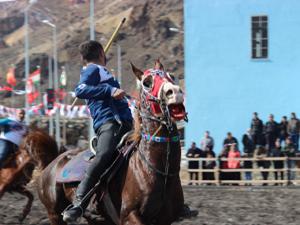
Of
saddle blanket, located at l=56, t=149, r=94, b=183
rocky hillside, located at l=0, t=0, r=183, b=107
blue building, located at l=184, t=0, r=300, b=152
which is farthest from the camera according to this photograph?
rocky hillside, located at l=0, t=0, r=183, b=107

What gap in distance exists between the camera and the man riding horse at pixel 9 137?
512 inches

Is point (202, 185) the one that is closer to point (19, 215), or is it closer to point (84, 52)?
point (19, 215)

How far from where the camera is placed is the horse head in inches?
273

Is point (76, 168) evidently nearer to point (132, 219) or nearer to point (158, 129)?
point (132, 219)

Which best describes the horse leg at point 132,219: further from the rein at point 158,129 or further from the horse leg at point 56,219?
the horse leg at point 56,219

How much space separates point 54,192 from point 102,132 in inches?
51.9

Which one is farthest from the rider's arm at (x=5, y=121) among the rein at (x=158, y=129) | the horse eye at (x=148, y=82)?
the horse eye at (x=148, y=82)

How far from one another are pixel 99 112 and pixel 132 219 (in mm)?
1311

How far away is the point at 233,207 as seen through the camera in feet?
45.8

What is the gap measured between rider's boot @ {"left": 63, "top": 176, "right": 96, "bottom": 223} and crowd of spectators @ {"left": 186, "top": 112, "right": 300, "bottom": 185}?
1373 centimetres

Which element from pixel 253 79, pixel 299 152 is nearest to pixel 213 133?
pixel 253 79

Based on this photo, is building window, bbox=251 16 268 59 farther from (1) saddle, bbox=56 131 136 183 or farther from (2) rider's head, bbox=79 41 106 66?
(2) rider's head, bbox=79 41 106 66

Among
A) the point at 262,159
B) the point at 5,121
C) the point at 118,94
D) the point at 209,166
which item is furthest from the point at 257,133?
the point at 118,94

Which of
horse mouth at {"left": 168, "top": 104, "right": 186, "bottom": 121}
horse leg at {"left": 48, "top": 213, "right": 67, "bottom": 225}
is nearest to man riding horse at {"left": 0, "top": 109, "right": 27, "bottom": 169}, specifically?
horse leg at {"left": 48, "top": 213, "right": 67, "bottom": 225}
